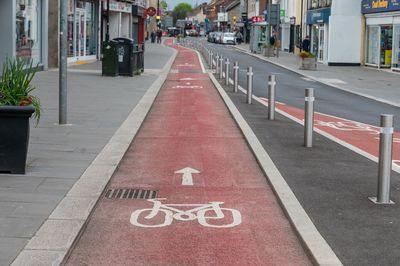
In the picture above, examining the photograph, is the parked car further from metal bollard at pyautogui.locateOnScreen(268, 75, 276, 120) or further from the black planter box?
the black planter box

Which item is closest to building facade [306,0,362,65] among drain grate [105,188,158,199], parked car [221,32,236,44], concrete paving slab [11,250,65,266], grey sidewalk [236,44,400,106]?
grey sidewalk [236,44,400,106]

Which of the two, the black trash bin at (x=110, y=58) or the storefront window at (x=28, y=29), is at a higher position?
the storefront window at (x=28, y=29)

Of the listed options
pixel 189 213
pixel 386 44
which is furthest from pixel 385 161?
pixel 386 44

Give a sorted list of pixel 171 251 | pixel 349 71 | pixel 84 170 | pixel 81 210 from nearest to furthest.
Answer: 1. pixel 171 251
2. pixel 81 210
3. pixel 84 170
4. pixel 349 71

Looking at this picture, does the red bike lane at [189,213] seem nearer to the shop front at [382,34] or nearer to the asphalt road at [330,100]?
the asphalt road at [330,100]

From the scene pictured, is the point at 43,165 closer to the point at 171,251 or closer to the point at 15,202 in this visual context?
the point at 15,202

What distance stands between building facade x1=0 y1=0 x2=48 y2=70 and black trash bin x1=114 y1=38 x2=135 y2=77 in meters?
3.20

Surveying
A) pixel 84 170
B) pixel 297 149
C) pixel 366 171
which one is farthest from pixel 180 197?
pixel 297 149

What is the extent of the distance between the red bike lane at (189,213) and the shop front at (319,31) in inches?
1338

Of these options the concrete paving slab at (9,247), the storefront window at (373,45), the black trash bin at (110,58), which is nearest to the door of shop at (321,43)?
the storefront window at (373,45)

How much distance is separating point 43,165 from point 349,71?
31702 mm

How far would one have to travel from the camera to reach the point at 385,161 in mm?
7203

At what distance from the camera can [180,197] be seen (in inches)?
295

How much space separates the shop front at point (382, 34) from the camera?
→ 36000mm
